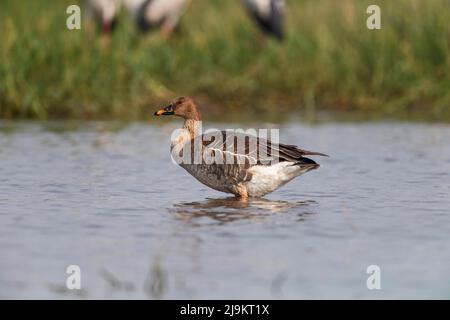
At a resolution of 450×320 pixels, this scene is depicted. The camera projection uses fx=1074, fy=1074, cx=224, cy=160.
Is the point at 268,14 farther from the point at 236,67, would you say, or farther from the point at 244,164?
the point at 244,164

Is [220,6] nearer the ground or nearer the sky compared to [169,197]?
nearer the sky

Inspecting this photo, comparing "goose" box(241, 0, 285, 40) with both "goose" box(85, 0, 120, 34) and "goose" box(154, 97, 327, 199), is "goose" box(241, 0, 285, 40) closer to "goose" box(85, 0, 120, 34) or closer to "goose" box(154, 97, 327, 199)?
"goose" box(85, 0, 120, 34)

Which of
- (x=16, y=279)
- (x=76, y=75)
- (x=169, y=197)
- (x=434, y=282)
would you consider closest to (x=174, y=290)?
(x=16, y=279)

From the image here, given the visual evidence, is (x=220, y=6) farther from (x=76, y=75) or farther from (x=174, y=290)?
(x=174, y=290)

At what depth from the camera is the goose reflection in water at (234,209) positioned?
763 centimetres

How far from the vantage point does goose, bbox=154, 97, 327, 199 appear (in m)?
8.25

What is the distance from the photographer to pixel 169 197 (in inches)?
337

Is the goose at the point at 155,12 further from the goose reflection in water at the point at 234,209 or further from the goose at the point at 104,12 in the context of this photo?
the goose reflection in water at the point at 234,209

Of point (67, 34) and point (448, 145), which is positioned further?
point (67, 34)

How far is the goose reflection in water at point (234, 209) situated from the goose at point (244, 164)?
123 millimetres

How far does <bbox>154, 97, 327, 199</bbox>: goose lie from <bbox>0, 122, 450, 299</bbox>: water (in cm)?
15

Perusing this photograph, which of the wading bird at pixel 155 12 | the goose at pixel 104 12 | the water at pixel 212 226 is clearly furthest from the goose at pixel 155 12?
the water at pixel 212 226

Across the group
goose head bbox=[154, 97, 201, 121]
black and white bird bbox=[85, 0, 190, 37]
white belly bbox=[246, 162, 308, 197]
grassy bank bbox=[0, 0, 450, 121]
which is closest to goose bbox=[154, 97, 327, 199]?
white belly bbox=[246, 162, 308, 197]
